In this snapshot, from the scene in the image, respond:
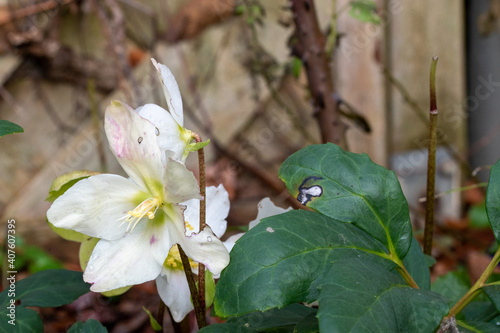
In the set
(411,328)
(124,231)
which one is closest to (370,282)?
(411,328)

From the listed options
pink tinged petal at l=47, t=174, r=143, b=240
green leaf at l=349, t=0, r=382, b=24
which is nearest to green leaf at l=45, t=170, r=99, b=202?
pink tinged petal at l=47, t=174, r=143, b=240

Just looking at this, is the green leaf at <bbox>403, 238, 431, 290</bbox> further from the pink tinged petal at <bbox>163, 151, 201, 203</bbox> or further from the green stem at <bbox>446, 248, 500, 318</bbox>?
the pink tinged petal at <bbox>163, 151, 201, 203</bbox>

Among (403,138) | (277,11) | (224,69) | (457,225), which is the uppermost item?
(277,11)

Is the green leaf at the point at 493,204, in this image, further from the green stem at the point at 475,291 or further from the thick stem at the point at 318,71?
the thick stem at the point at 318,71

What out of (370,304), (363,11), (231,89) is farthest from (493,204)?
(231,89)

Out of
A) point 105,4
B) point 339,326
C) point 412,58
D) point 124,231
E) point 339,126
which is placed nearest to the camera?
point 339,326

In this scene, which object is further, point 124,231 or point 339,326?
point 124,231

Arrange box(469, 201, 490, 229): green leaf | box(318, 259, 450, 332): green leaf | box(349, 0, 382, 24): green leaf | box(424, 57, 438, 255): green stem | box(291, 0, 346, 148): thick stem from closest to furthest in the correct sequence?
box(318, 259, 450, 332): green leaf
box(424, 57, 438, 255): green stem
box(291, 0, 346, 148): thick stem
box(349, 0, 382, 24): green leaf
box(469, 201, 490, 229): green leaf

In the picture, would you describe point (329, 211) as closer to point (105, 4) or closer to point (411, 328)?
point (411, 328)
